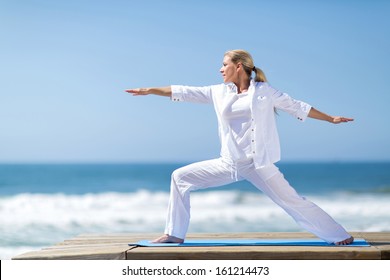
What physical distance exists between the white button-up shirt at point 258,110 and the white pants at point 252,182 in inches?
3.5

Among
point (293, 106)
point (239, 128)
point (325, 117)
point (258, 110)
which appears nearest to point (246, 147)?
point (239, 128)

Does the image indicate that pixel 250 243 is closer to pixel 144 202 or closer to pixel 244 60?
pixel 244 60

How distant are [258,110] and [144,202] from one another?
13.8 metres

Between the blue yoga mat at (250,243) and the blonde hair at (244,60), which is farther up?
the blonde hair at (244,60)

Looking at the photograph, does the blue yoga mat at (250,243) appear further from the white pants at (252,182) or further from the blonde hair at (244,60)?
the blonde hair at (244,60)

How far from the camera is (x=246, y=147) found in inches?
184

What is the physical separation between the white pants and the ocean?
18.8 feet

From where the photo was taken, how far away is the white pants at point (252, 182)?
4.70 meters

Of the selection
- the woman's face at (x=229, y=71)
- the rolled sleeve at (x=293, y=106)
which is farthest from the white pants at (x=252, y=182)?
the woman's face at (x=229, y=71)

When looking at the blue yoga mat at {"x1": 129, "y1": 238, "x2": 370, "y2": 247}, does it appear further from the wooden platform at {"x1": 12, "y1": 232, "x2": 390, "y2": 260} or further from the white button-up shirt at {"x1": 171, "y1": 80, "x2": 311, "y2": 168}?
the white button-up shirt at {"x1": 171, "y1": 80, "x2": 311, "y2": 168}

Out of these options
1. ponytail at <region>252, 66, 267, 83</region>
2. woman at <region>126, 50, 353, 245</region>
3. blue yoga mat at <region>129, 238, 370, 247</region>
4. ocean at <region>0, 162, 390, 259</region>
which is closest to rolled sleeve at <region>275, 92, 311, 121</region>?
woman at <region>126, 50, 353, 245</region>

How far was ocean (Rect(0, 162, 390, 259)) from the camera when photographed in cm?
1266

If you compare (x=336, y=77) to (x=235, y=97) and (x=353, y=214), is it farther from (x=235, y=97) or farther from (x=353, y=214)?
(x=235, y=97)

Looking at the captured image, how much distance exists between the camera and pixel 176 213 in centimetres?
477
